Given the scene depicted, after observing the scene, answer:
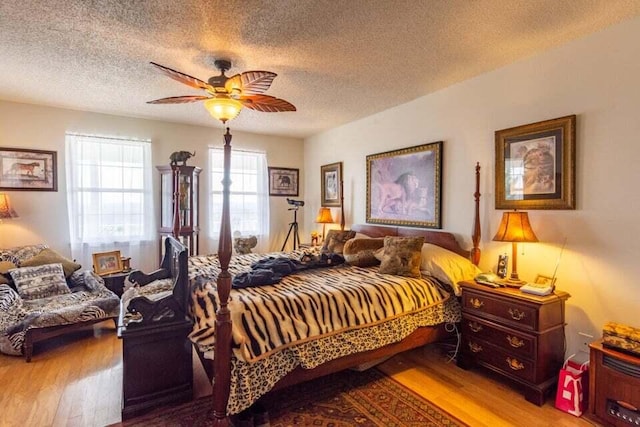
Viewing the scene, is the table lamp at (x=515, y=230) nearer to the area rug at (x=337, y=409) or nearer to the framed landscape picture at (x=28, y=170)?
the area rug at (x=337, y=409)

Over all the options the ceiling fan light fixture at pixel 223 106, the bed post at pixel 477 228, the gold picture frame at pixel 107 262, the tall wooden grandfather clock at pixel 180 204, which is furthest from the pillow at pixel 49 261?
the bed post at pixel 477 228

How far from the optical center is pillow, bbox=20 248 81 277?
365 centimetres

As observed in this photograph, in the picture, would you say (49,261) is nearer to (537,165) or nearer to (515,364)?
(515,364)

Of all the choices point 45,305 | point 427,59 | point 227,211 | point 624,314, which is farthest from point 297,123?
point 624,314

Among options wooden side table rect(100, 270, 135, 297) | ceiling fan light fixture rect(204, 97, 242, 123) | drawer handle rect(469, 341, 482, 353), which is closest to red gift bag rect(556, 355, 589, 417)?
drawer handle rect(469, 341, 482, 353)

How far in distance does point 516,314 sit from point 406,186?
188 centimetres

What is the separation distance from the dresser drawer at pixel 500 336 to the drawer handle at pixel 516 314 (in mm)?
104

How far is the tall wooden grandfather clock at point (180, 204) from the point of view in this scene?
456cm

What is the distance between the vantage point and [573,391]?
86.4 inches

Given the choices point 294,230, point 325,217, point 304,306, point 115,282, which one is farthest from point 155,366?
point 294,230

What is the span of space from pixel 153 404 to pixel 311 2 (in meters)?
2.76

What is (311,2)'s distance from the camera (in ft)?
6.59

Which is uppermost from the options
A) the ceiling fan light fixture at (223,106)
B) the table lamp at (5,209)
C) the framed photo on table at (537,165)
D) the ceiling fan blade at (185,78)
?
Result: the ceiling fan blade at (185,78)

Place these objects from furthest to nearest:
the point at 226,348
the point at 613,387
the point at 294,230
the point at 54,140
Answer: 1. the point at 294,230
2. the point at 54,140
3. the point at 613,387
4. the point at 226,348
